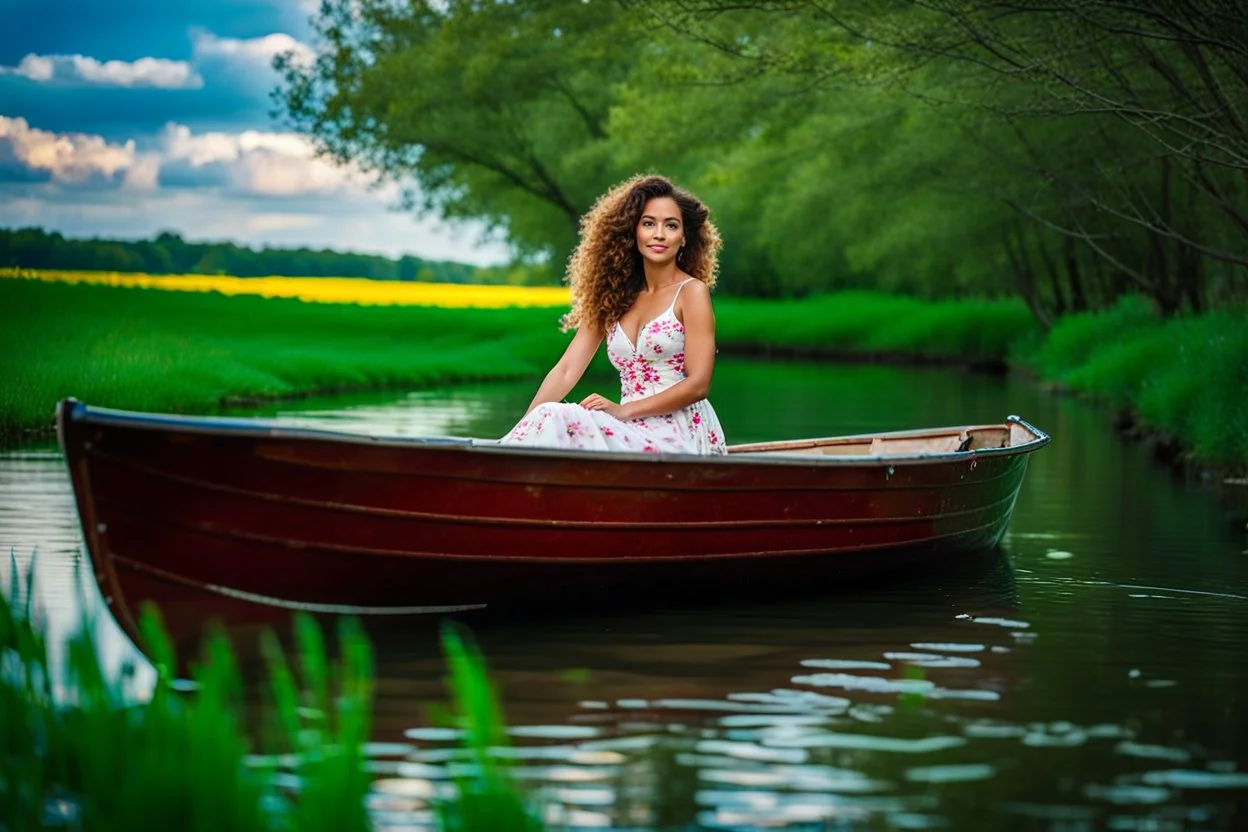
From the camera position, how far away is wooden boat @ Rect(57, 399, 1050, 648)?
715cm

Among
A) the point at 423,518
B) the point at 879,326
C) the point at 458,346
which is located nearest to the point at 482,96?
the point at 458,346

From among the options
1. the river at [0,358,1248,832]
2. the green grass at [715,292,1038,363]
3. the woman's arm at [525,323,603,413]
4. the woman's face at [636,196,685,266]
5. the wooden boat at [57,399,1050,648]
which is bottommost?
the river at [0,358,1248,832]

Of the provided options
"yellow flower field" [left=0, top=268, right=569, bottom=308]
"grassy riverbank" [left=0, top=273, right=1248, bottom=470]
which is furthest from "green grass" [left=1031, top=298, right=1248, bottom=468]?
"yellow flower field" [left=0, top=268, right=569, bottom=308]

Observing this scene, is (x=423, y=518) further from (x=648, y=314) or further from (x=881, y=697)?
(x=881, y=697)

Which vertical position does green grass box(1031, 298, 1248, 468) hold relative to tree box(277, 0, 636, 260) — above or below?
below

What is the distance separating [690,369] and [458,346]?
32198 mm

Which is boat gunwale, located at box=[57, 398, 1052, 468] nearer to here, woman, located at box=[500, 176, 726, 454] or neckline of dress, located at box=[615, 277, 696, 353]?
woman, located at box=[500, 176, 726, 454]

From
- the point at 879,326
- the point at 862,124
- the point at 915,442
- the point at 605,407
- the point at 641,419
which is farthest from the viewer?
the point at 879,326

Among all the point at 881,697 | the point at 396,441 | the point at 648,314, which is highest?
the point at 648,314

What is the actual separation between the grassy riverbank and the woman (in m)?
7.76

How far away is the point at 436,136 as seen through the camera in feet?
130

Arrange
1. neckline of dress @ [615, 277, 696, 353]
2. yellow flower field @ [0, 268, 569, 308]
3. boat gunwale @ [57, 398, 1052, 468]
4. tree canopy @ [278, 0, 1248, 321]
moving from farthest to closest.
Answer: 1. yellow flower field @ [0, 268, 569, 308]
2. tree canopy @ [278, 0, 1248, 321]
3. neckline of dress @ [615, 277, 696, 353]
4. boat gunwale @ [57, 398, 1052, 468]

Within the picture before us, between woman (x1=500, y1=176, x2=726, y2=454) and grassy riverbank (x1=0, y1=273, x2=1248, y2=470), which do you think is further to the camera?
grassy riverbank (x1=0, y1=273, x2=1248, y2=470)

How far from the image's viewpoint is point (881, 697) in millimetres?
6902
